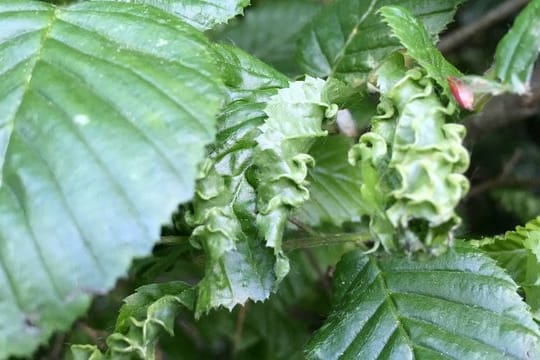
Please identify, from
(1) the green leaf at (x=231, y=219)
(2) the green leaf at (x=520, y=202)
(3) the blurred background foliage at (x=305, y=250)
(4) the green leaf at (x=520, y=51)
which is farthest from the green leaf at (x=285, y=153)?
(2) the green leaf at (x=520, y=202)

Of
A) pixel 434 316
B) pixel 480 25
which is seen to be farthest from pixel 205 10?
pixel 480 25

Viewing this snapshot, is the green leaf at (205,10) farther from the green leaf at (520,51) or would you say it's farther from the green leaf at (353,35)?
the green leaf at (520,51)

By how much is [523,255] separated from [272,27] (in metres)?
1.32

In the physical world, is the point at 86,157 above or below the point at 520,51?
above

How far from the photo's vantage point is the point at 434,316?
1146 mm

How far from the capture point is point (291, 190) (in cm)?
106

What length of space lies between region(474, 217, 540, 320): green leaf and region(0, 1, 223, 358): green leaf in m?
0.55

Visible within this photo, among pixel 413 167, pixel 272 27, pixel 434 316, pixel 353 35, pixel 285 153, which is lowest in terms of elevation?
pixel 434 316

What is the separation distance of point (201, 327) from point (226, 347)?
1.16 feet

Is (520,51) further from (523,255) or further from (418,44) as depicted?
(523,255)

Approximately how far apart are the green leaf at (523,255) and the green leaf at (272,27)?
43.0 inches

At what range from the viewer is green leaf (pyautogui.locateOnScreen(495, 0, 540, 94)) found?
3.35 feet

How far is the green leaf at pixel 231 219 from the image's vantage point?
3.40 ft

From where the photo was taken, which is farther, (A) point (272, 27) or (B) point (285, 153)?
(A) point (272, 27)
